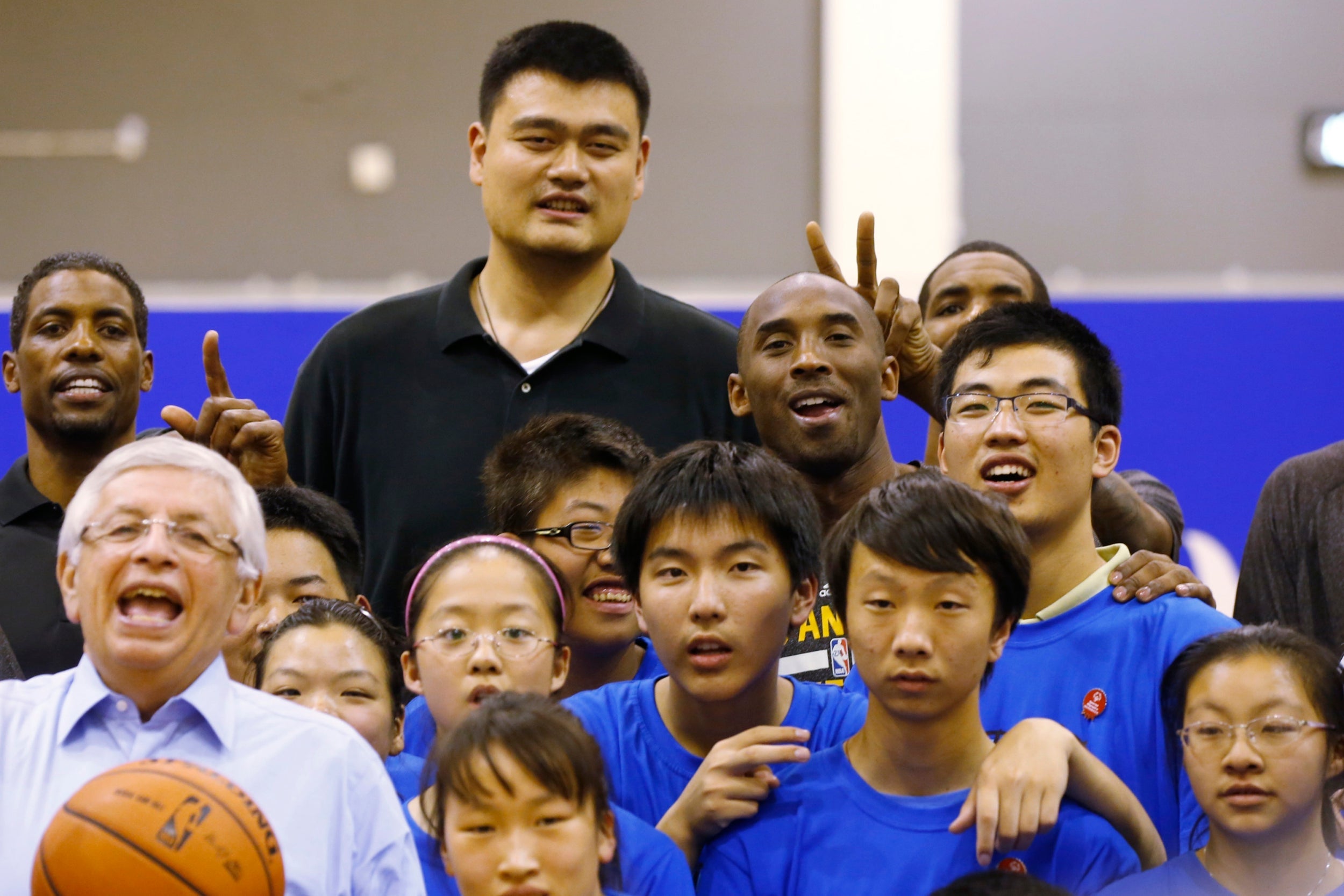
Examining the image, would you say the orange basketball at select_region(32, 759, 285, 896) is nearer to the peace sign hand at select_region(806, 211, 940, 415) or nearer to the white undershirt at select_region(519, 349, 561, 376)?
the white undershirt at select_region(519, 349, 561, 376)

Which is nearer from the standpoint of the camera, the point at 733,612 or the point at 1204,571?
the point at 733,612

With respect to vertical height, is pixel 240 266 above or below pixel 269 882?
above

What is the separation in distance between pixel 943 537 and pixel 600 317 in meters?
1.65

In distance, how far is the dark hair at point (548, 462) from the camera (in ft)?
10.7

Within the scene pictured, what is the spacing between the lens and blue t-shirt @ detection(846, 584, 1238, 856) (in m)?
2.63

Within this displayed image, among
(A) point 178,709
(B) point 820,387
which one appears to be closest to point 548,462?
(B) point 820,387

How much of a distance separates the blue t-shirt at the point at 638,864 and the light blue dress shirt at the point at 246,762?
0.95ft

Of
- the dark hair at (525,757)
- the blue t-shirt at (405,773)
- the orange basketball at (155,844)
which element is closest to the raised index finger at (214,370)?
the blue t-shirt at (405,773)

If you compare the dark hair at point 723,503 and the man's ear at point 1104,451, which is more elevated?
the man's ear at point 1104,451

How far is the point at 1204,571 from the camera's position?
6230 mm

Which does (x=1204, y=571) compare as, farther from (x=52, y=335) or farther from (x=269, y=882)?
(x=269, y=882)

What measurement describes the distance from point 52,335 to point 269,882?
8.54 feet

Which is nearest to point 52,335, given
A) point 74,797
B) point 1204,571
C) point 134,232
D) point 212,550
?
point 212,550

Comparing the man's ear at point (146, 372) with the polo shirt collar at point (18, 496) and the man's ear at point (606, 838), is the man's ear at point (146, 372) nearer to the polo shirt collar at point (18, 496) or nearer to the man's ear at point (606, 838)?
the polo shirt collar at point (18, 496)
